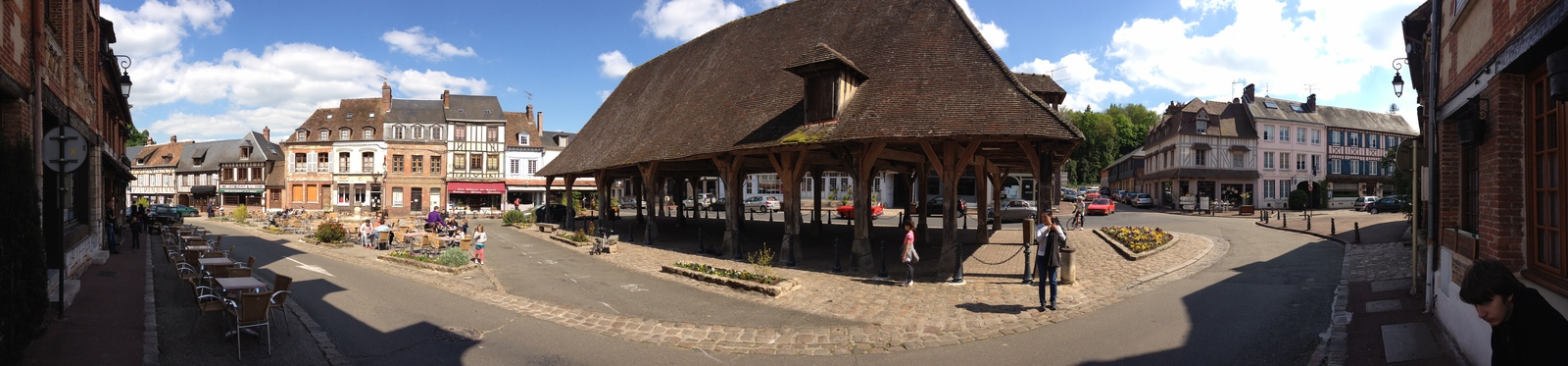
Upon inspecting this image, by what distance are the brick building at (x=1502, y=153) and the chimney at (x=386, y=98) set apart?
166 feet

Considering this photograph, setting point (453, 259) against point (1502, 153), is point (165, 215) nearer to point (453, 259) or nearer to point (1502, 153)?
point (453, 259)

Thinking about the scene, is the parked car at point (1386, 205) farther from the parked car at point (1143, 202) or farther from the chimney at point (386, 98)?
the chimney at point (386, 98)

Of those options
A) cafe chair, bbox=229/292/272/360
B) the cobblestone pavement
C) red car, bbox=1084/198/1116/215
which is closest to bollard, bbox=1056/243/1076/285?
the cobblestone pavement

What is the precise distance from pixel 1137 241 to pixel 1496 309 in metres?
13.1

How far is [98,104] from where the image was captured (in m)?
14.1

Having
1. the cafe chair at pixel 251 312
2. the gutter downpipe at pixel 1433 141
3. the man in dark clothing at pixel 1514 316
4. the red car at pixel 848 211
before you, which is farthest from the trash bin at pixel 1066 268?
the red car at pixel 848 211

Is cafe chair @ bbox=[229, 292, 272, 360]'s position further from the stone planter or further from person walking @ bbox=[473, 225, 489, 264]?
the stone planter

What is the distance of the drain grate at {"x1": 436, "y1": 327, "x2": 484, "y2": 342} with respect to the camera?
7209mm

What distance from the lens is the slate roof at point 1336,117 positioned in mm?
43281

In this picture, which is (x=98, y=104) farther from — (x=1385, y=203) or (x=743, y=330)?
(x=1385, y=203)

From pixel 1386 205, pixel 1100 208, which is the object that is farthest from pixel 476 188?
pixel 1386 205

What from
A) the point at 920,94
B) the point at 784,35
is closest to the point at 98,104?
the point at 784,35

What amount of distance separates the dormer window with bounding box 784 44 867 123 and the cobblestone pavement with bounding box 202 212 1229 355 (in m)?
3.11

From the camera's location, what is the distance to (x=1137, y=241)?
14938 millimetres
